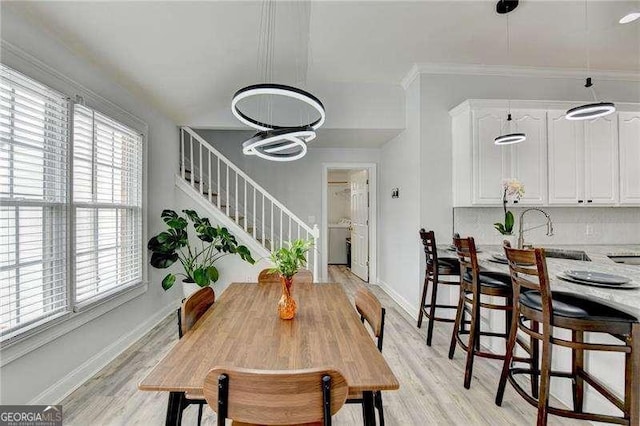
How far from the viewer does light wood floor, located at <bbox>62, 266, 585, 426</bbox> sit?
6.71 feet

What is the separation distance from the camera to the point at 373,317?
1736mm

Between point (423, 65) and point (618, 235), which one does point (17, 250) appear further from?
point (618, 235)

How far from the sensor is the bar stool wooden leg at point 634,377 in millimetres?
1530

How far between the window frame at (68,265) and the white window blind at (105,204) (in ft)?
0.20

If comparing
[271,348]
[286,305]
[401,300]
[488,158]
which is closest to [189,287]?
[286,305]

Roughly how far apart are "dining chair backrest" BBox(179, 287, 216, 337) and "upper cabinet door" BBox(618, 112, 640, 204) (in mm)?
4569

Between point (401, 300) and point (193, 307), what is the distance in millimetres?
3369

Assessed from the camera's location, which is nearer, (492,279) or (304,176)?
(492,279)

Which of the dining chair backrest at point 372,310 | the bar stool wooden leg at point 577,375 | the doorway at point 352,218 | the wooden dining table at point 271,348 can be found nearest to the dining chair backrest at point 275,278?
the wooden dining table at point 271,348

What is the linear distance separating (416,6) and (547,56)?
1.96m

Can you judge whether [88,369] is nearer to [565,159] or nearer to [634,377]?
[634,377]

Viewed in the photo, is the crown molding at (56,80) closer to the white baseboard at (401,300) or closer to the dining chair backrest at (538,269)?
the dining chair backrest at (538,269)

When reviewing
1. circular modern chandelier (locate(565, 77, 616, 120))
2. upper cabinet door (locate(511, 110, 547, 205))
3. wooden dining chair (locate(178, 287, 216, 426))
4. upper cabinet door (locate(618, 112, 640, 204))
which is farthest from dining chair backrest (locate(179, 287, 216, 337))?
upper cabinet door (locate(618, 112, 640, 204))

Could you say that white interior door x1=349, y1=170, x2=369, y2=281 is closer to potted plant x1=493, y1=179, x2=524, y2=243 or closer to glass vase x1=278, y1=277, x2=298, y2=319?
potted plant x1=493, y1=179, x2=524, y2=243
